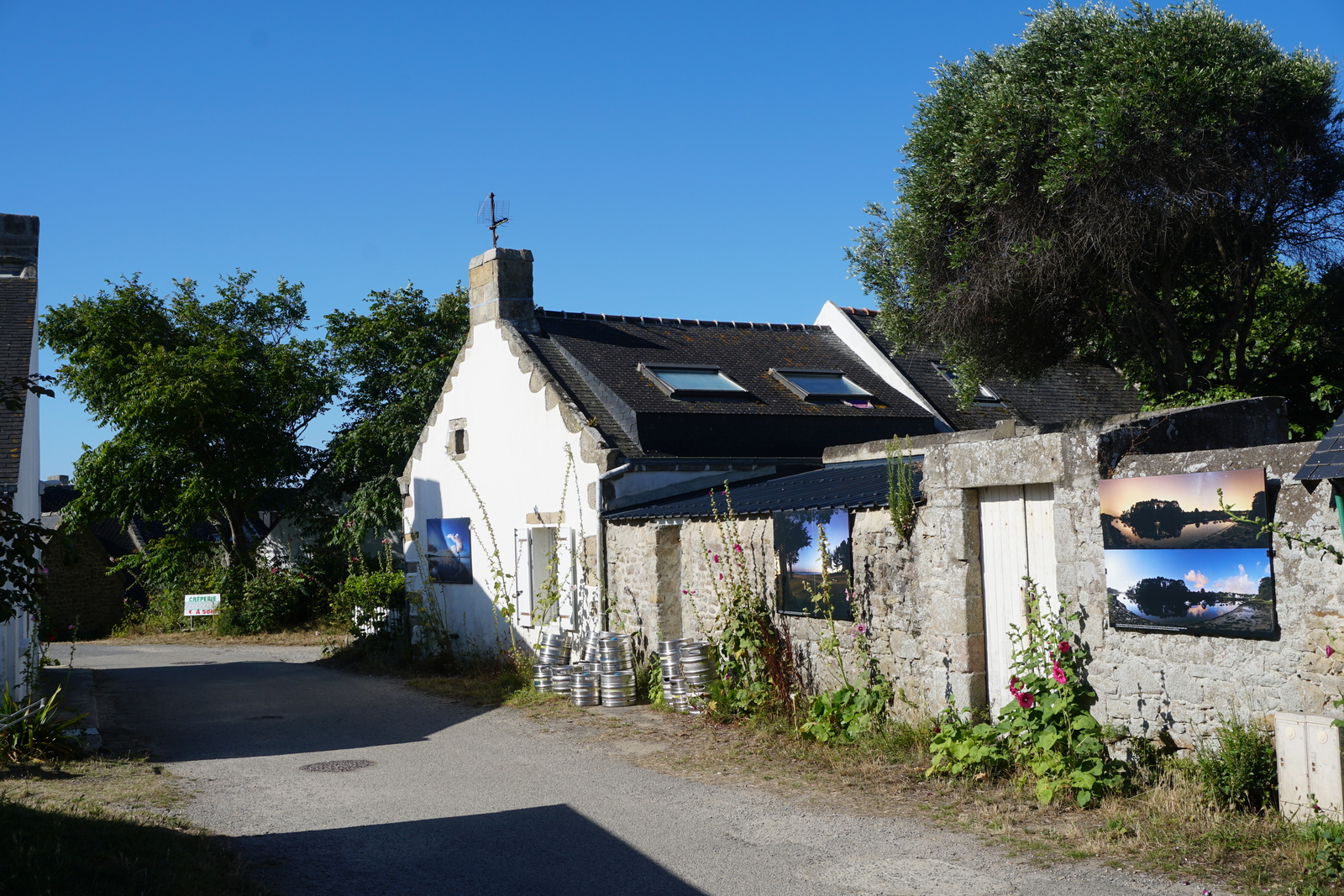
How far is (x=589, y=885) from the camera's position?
18.1 ft

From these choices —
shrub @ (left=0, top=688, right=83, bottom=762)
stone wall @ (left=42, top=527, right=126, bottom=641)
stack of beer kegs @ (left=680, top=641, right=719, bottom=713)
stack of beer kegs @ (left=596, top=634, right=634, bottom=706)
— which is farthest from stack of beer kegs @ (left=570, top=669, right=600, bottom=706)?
stone wall @ (left=42, top=527, right=126, bottom=641)

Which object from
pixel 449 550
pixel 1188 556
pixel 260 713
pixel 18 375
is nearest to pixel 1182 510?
pixel 1188 556

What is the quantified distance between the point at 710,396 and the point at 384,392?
43.7ft

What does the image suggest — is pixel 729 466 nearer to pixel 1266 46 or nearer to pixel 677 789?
pixel 677 789

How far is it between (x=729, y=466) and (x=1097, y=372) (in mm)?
9463

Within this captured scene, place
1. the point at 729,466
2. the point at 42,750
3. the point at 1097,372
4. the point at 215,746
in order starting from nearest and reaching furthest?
the point at 42,750
the point at 215,746
the point at 729,466
the point at 1097,372

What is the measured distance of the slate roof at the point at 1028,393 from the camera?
1681 centimetres

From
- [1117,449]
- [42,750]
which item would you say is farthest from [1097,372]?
[42,750]

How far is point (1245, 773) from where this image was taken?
5816 mm

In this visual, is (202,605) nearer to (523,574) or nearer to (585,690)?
(523,574)

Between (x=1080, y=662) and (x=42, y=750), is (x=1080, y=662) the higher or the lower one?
the higher one

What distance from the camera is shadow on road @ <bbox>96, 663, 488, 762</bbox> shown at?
998 centimetres

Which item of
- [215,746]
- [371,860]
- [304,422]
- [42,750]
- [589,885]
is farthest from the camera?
[304,422]

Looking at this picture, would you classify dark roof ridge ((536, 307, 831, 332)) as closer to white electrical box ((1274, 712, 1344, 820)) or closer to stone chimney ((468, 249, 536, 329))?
stone chimney ((468, 249, 536, 329))
